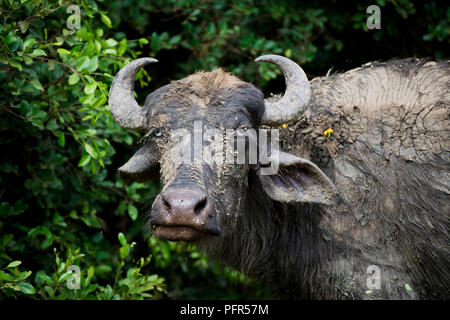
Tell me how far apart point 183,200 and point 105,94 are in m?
1.69

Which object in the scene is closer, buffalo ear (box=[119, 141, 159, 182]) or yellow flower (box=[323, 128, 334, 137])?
buffalo ear (box=[119, 141, 159, 182])

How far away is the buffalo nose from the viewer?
350cm

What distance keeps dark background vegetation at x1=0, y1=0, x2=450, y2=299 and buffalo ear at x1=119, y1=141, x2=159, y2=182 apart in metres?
0.44

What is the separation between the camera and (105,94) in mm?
4754

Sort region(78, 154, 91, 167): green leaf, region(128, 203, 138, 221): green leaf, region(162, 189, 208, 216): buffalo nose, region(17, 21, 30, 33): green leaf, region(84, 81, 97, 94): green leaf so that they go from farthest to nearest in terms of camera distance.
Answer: region(128, 203, 138, 221): green leaf
region(78, 154, 91, 167): green leaf
region(17, 21, 30, 33): green leaf
region(84, 81, 97, 94): green leaf
region(162, 189, 208, 216): buffalo nose

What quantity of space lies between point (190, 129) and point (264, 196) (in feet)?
3.31

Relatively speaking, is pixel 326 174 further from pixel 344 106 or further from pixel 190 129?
pixel 190 129

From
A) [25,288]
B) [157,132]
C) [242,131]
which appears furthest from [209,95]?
[25,288]

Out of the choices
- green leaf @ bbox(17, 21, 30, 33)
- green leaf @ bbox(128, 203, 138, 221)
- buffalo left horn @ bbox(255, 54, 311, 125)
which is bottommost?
green leaf @ bbox(128, 203, 138, 221)

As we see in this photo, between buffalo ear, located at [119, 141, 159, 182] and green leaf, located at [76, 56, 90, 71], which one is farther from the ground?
green leaf, located at [76, 56, 90, 71]

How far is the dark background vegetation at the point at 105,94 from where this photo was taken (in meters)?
4.88

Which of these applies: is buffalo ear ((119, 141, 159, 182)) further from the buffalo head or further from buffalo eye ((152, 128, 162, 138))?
buffalo eye ((152, 128, 162, 138))

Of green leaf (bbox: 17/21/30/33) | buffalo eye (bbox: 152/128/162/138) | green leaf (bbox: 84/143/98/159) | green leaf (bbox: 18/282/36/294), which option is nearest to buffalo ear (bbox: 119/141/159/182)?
buffalo eye (bbox: 152/128/162/138)

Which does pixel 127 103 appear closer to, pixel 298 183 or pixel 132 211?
Answer: pixel 298 183
